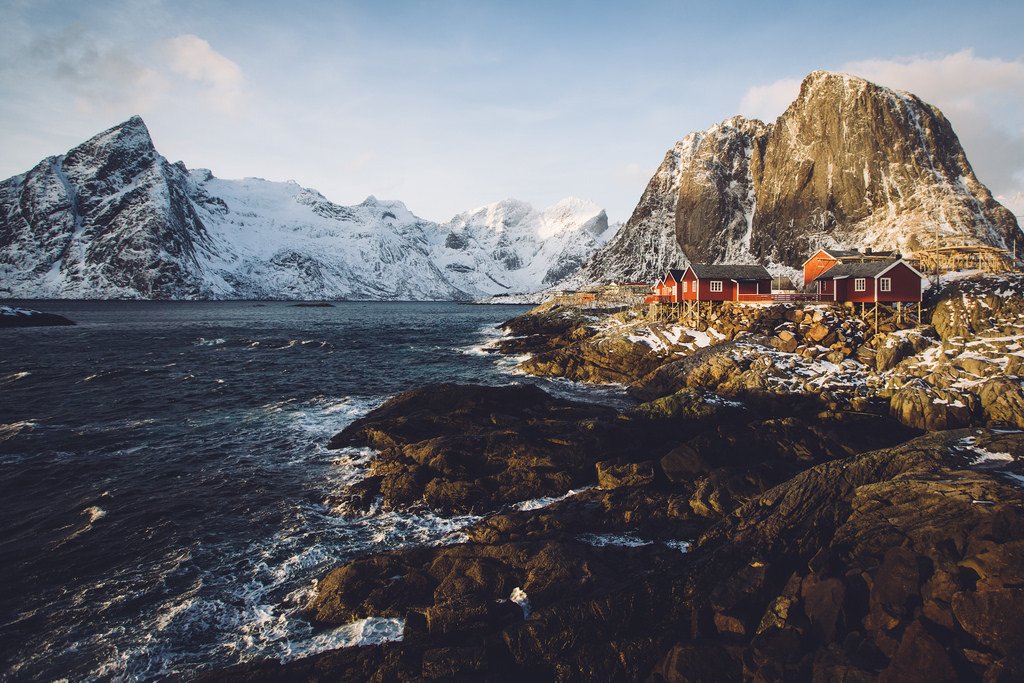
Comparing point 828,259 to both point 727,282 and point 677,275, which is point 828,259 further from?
point 677,275

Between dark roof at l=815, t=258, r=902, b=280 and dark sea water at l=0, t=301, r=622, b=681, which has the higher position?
dark roof at l=815, t=258, r=902, b=280

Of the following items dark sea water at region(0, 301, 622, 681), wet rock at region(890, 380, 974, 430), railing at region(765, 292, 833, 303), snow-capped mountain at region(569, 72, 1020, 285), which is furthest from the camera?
snow-capped mountain at region(569, 72, 1020, 285)

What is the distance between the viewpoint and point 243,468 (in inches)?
922

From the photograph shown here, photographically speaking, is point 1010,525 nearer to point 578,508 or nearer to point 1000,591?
point 1000,591

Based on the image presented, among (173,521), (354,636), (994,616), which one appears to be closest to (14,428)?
(173,521)

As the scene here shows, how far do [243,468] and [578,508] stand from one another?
1590 cm

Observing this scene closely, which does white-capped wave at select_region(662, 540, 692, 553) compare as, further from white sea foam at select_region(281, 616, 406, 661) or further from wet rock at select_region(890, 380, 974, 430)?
wet rock at select_region(890, 380, 974, 430)

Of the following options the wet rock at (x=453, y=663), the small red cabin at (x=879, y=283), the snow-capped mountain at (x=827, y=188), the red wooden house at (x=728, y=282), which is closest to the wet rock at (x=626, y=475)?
the wet rock at (x=453, y=663)

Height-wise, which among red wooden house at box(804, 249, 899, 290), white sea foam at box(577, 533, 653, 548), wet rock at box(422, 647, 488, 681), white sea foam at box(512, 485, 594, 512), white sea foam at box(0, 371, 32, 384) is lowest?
white sea foam at box(512, 485, 594, 512)

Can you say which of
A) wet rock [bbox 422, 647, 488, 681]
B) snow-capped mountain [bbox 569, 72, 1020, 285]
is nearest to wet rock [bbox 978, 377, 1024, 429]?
wet rock [bbox 422, 647, 488, 681]

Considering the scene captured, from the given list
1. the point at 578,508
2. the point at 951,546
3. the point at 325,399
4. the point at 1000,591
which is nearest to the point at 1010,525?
the point at 951,546

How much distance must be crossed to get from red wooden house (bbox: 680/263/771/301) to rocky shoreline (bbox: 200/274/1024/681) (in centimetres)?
2477

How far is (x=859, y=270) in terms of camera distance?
4353 cm

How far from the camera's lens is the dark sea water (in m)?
12.4
